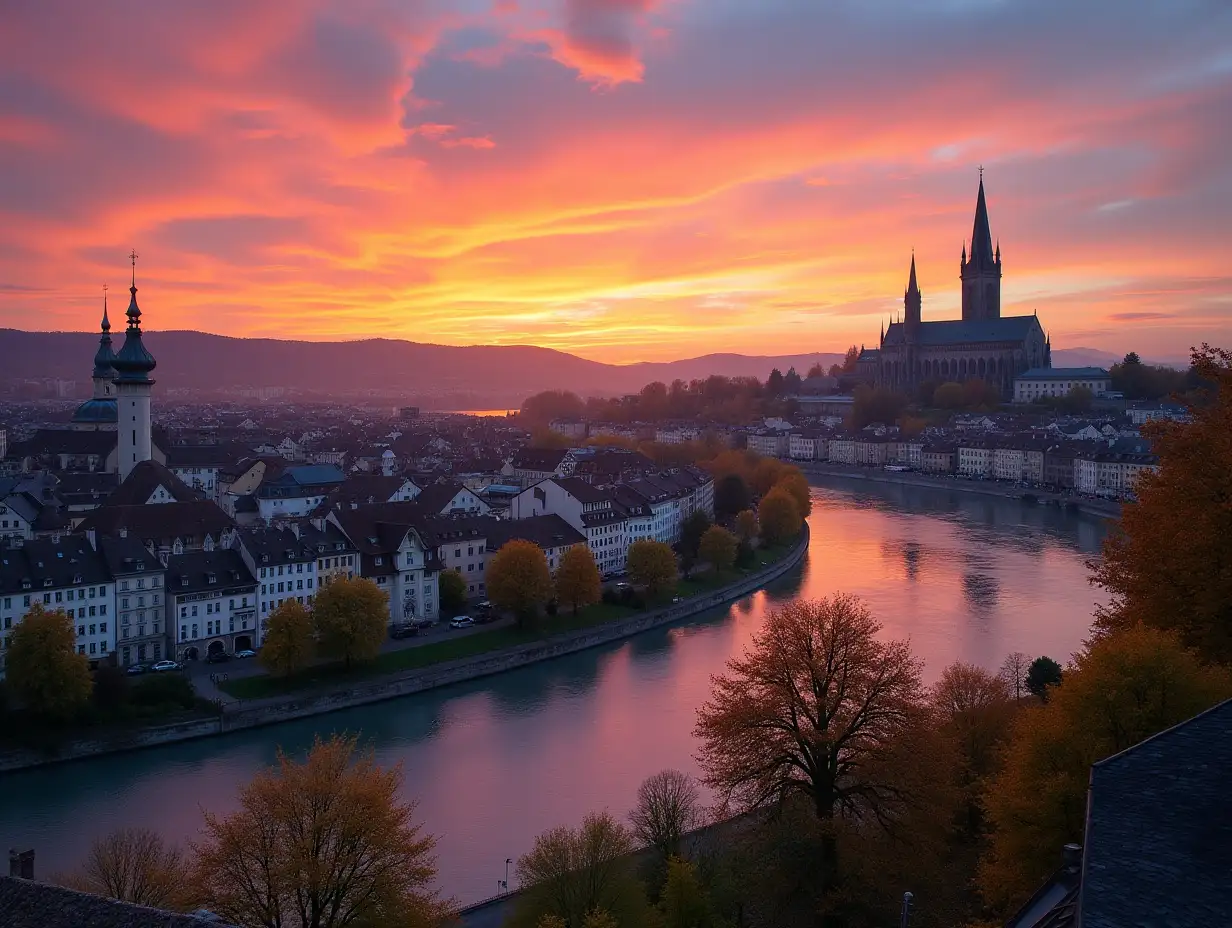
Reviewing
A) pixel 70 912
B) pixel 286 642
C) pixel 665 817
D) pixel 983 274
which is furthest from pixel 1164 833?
pixel 983 274

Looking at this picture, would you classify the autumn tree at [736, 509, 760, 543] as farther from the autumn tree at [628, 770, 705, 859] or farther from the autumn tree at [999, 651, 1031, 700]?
the autumn tree at [628, 770, 705, 859]

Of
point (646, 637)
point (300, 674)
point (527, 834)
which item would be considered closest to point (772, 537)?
point (646, 637)

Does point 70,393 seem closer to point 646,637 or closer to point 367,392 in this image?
point 367,392

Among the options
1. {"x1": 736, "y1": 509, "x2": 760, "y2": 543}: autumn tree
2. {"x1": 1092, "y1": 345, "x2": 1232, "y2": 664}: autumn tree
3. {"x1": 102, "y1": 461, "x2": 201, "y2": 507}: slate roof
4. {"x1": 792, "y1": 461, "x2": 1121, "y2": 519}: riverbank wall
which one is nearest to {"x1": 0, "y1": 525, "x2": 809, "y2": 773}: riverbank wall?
{"x1": 736, "y1": 509, "x2": 760, "y2": 543}: autumn tree

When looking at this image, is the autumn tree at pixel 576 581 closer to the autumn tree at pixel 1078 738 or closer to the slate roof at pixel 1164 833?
the autumn tree at pixel 1078 738

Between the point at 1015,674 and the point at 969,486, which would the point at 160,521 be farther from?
the point at 969,486
